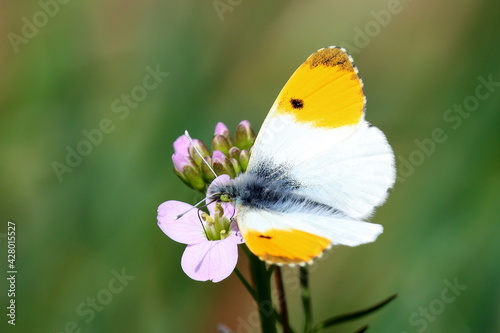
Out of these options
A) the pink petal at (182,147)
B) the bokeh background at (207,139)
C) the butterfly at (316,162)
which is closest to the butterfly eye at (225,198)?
the butterfly at (316,162)

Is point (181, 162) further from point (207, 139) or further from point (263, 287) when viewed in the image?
point (207, 139)

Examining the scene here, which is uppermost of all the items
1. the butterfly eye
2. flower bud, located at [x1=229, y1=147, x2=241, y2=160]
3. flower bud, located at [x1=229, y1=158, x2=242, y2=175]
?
flower bud, located at [x1=229, y1=147, x2=241, y2=160]

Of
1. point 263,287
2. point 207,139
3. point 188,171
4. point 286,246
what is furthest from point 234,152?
point 207,139

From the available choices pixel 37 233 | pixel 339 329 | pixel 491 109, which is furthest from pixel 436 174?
pixel 37 233

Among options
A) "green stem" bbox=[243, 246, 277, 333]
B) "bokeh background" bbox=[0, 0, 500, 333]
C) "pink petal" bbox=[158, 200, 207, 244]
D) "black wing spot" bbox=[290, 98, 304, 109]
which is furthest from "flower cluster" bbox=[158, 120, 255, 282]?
"bokeh background" bbox=[0, 0, 500, 333]

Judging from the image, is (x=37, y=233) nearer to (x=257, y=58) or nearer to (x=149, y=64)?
(x=149, y=64)

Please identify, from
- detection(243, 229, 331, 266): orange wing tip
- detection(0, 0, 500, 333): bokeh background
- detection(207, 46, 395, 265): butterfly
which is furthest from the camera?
detection(0, 0, 500, 333): bokeh background

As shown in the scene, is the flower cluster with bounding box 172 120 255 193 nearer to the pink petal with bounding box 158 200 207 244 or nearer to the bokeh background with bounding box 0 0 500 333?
the pink petal with bounding box 158 200 207 244
